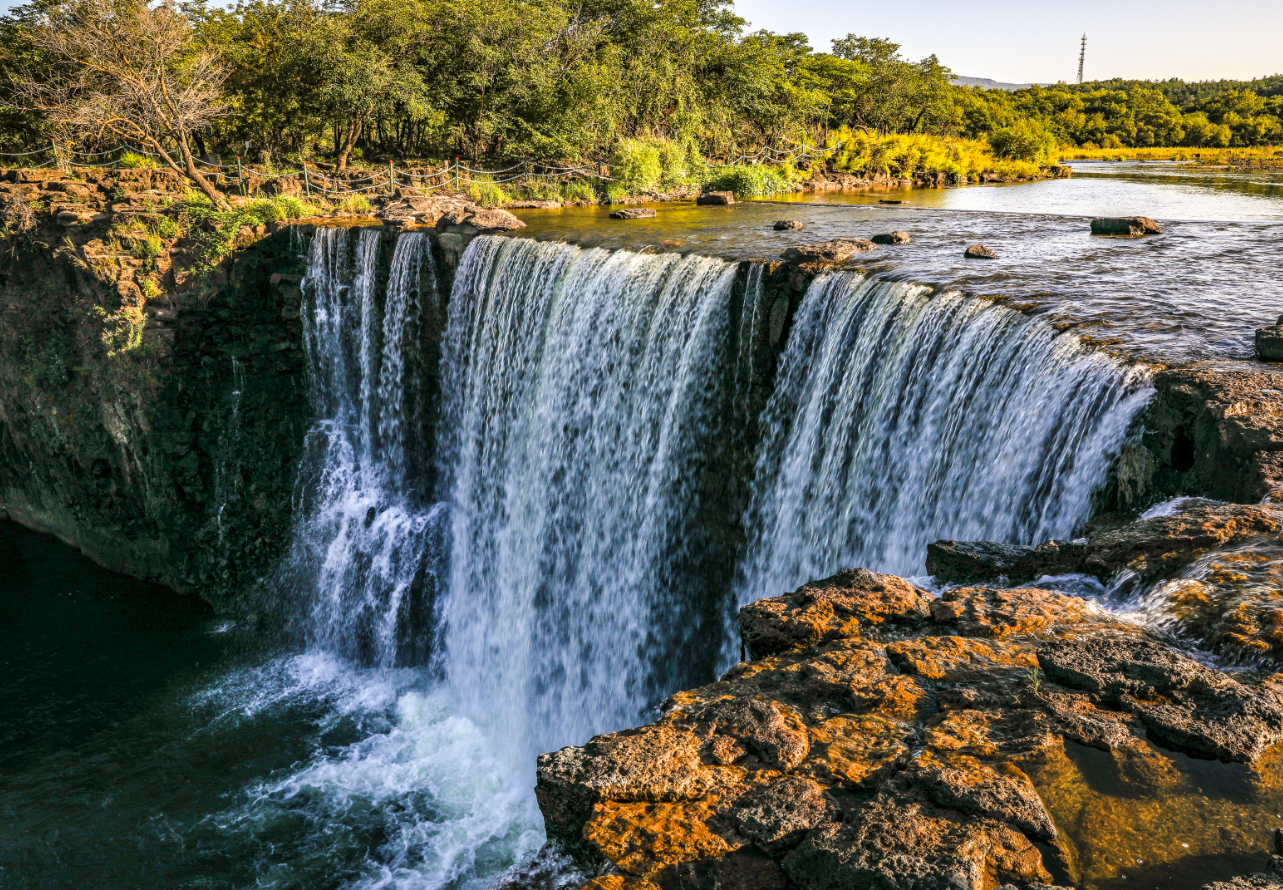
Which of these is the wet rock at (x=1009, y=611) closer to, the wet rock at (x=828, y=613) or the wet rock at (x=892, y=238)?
the wet rock at (x=828, y=613)

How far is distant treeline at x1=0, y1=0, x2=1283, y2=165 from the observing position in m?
24.8

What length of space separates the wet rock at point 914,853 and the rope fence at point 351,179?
22171 mm

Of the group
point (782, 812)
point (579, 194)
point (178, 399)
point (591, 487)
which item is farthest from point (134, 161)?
point (782, 812)

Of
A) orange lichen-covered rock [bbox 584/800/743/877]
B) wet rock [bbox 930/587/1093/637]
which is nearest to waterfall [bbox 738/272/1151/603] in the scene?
wet rock [bbox 930/587/1093/637]

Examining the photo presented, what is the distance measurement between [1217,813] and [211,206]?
20.9m

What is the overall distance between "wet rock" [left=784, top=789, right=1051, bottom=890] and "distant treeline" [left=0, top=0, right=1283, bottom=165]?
2430 cm

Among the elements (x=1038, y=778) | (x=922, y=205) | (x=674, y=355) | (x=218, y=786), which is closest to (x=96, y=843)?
(x=218, y=786)

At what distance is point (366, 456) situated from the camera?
17.0m

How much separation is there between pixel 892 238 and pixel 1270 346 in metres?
7.16

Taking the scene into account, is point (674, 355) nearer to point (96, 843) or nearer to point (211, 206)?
point (96, 843)

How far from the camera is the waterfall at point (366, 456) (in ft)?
50.6

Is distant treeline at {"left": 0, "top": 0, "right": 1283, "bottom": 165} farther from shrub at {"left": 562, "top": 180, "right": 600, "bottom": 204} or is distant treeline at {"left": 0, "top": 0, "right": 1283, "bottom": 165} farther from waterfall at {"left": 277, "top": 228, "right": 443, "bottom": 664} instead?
waterfall at {"left": 277, "top": 228, "right": 443, "bottom": 664}

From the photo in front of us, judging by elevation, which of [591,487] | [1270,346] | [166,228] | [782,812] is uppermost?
[166,228]

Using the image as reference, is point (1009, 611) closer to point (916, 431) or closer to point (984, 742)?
point (984, 742)
